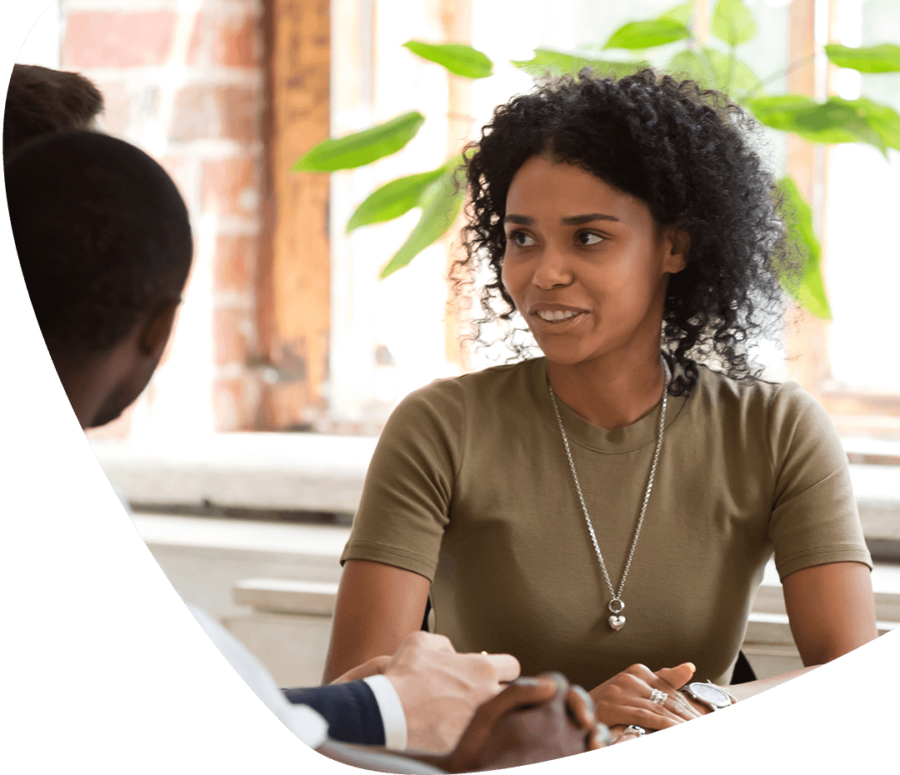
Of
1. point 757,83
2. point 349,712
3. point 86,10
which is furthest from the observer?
point 757,83

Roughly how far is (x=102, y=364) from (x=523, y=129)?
273 mm

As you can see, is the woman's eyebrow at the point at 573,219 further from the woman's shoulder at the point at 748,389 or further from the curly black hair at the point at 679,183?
the woman's shoulder at the point at 748,389

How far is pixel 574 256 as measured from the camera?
447 millimetres

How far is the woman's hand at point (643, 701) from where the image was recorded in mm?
387

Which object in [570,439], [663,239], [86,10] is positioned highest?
[86,10]

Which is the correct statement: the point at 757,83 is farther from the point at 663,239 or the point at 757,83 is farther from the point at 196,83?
the point at 196,83

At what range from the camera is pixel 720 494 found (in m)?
0.51

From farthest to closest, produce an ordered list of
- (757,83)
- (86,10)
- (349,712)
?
1. (757,83)
2. (86,10)
3. (349,712)

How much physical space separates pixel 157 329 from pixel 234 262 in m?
0.13

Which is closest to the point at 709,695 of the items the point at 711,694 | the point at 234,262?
the point at 711,694

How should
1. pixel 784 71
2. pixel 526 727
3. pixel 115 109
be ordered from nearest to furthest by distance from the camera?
pixel 526 727 < pixel 115 109 < pixel 784 71

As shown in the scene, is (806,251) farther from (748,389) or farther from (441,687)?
(441,687)

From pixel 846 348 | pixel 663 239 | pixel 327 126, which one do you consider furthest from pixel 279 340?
pixel 846 348

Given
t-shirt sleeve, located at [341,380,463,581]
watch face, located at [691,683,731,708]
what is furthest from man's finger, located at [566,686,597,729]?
t-shirt sleeve, located at [341,380,463,581]
